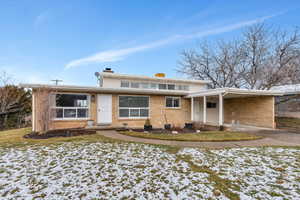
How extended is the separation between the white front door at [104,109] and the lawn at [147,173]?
459 cm

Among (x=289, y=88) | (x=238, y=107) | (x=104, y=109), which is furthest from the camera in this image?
(x=289, y=88)

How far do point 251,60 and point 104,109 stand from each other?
16.6 m

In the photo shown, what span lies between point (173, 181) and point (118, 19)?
44.6 ft

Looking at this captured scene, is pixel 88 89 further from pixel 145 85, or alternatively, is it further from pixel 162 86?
pixel 162 86

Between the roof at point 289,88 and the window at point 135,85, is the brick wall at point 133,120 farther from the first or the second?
the roof at point 289,88

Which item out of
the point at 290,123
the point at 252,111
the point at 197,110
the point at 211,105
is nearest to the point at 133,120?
the point at 197,110

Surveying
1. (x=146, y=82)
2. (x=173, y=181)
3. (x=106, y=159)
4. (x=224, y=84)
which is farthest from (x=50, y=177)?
(x=224, y=84)

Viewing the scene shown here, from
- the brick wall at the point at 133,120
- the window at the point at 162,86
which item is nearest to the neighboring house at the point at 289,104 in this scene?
the brick wall at the point at 133,120

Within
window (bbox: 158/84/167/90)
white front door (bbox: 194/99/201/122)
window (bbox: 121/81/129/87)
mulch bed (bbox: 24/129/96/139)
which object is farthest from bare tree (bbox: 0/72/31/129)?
white front door (bbox: 194/99/201/122)

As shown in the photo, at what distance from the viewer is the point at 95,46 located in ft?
49.1

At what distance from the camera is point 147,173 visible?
344cm

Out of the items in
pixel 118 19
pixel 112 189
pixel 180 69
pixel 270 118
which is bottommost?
pixel 112 189

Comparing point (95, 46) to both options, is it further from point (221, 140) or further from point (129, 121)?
point (221, 140)

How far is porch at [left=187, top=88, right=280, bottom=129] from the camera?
29.7 ft
